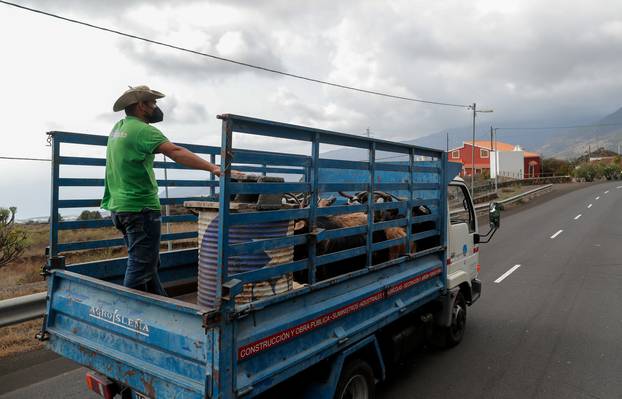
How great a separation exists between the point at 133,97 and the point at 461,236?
3.78 meters

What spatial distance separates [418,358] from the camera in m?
4.87

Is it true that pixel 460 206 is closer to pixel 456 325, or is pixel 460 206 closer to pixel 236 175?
pixel 456 325

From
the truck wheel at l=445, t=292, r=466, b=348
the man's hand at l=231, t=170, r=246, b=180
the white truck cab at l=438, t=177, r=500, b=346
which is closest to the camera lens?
the man's hand at l=231, t=170, r=246, b=180

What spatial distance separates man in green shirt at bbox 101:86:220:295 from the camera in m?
2.91

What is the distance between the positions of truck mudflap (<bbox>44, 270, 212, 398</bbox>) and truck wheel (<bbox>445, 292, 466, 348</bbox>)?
3.49 m

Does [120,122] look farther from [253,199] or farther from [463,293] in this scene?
[463,293]

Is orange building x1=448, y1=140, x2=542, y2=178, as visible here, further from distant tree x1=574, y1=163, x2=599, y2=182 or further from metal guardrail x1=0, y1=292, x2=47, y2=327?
metal guardrail x1=0, y1=292, x2=47, y2=327

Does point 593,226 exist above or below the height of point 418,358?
above

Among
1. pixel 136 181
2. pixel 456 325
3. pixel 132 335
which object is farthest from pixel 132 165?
pixel 456 325

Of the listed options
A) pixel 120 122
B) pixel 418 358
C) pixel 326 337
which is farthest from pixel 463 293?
pixel 120 122

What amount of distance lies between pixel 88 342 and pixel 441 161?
11.5ft

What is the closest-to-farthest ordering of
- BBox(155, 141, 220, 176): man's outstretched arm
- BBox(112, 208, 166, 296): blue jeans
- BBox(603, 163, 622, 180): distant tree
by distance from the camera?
BBox(155, 141, 220, 176): man's outstretched arm < BBox(112, 208, 166, 296): blue jeans < BBox(603, 163, 622, 180): distant tree

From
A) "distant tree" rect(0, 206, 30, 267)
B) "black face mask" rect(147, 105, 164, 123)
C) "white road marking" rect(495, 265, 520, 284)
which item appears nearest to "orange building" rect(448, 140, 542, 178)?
"white road marking" rect(495, 265, 520, 284)

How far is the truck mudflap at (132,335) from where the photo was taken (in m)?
2.23
